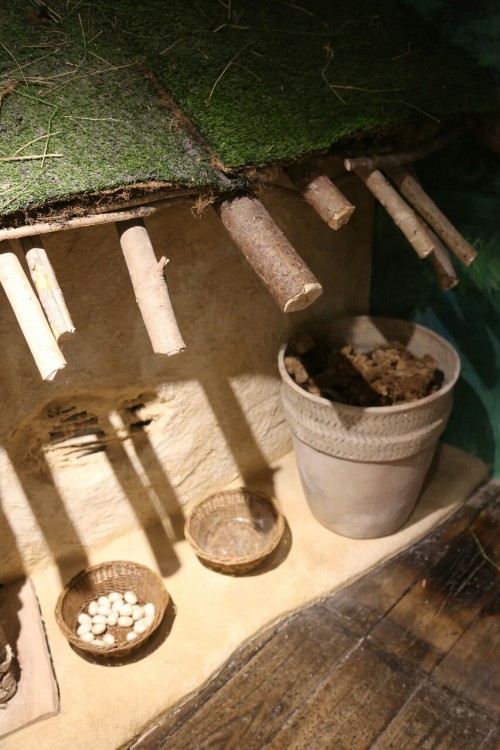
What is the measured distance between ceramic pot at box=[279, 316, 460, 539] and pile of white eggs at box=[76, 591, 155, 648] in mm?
872

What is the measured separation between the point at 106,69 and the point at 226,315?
102 cm

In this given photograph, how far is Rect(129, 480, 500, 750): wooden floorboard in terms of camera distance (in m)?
2.16

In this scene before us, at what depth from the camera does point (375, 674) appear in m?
2.33

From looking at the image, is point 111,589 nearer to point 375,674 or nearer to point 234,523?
point 234,523

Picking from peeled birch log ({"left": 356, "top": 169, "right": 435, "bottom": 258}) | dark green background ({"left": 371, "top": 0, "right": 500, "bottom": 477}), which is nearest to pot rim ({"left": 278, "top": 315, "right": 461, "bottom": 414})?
dark green background ({"left": 371, "top": 0, "right": 500, "bottom": 477})

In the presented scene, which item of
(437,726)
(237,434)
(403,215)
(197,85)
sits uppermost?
(197,85)

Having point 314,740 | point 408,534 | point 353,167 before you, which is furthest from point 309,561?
point 353,167

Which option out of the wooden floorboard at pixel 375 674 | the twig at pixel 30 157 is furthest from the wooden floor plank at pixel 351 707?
the twig at pixel 30 157

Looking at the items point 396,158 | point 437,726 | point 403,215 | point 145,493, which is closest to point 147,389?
point 145,493

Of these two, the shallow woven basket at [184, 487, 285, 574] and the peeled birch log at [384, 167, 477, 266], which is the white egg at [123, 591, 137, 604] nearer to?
the shallow woven basket at [184, 487, 285, 574]

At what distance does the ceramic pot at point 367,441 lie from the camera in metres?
2.42

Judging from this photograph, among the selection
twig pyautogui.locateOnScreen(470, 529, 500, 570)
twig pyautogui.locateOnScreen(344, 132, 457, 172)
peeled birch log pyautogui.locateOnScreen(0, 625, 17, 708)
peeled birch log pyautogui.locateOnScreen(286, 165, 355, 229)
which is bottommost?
twig pyautogui.locateOnScreen(470, 529, 500, 570)

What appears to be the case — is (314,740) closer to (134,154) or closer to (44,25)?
(134,154)

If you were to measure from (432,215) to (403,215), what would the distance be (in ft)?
0.82
